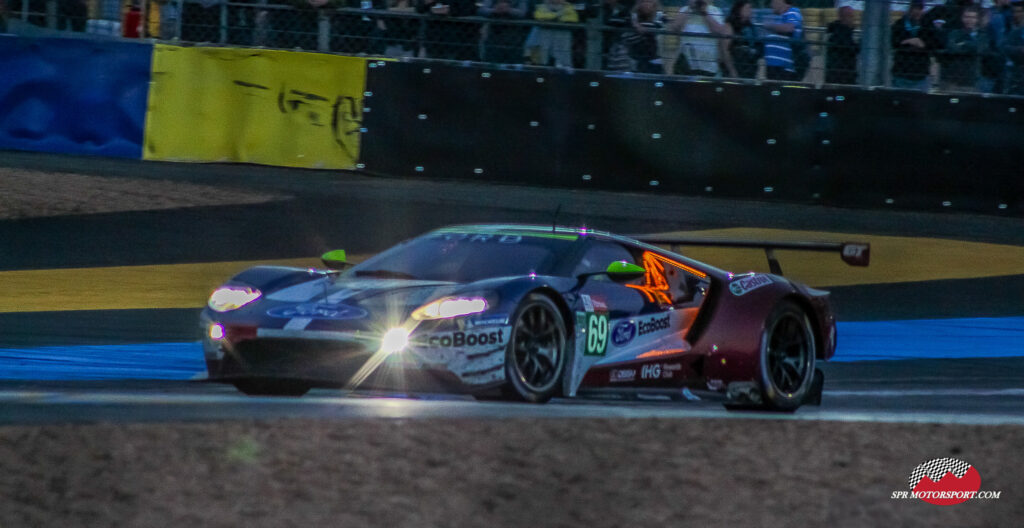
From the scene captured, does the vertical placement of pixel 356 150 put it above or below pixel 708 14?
below

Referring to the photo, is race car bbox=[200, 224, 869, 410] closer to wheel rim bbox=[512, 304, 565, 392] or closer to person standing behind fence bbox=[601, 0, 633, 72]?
wheel rim bbox=[512, 304, 565, 392]

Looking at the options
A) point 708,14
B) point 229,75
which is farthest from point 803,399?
point 229,75

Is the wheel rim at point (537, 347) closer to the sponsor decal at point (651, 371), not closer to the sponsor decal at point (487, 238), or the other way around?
the sponsor decal at point (651, 371)

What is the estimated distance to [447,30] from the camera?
59.9ft

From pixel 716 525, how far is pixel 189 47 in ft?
48.0

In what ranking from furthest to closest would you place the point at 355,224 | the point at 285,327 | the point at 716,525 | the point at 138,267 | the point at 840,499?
the point at 355,224 < the point at 138,267 < the point at 285,327 < the point at 840,499 < the point at 716,525

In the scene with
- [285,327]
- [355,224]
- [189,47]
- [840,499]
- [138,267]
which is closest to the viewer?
[840,499]

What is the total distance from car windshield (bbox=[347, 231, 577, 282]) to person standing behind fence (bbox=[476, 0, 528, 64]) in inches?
367

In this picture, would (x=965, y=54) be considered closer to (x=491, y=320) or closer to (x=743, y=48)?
(x=743, y=48)

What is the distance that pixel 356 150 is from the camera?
18.4 m

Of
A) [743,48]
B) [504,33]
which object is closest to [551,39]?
[504,33]

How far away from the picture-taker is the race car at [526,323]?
755 centimetres

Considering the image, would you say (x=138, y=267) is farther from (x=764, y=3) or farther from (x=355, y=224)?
(x=764, y=3)

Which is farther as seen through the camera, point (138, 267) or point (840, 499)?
point (138, 267)
